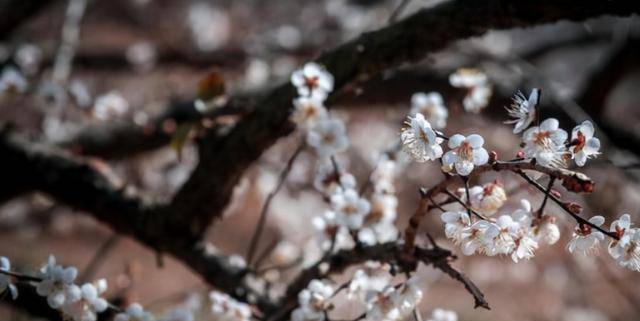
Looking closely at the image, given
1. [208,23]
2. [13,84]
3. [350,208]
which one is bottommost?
[350,208]

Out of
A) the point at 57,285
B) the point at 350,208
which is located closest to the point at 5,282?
the point at 57,285

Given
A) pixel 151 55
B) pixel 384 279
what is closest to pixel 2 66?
pixel 151 55

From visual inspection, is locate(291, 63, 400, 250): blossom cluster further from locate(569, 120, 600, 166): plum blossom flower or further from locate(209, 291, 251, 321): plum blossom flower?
locate(569, 120, 600, 166): plum blossom flower

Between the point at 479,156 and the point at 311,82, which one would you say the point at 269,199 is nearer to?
the point at 311,82

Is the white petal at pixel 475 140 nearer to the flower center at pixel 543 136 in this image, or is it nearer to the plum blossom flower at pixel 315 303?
the flower center at pixel 543 136

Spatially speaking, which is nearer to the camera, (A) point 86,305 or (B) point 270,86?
(A) point 86,305

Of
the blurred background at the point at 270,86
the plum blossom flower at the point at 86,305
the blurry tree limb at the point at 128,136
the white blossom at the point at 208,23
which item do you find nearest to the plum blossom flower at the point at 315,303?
the plum blossom flower at the point at 86,305
